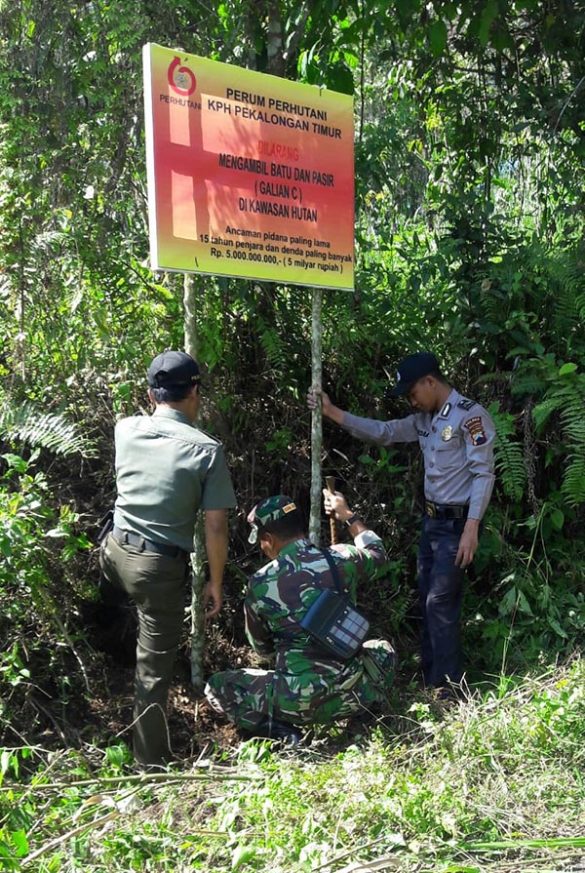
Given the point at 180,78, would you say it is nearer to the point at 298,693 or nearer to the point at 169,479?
the point at 169,479

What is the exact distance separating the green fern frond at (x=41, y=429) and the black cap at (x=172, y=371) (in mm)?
564

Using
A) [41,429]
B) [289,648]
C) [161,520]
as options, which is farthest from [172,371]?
[289,648]

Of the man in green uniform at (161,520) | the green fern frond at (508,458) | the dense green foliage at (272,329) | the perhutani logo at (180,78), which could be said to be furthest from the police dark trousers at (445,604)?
the perhutani logo at (180,78)

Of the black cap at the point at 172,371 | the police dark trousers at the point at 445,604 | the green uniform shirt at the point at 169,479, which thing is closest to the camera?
the green uniform shirt at the point at 169,479

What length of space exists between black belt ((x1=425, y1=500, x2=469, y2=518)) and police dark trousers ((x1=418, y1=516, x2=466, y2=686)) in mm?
23

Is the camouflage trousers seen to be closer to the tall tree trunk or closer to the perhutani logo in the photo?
the tall tree trunk

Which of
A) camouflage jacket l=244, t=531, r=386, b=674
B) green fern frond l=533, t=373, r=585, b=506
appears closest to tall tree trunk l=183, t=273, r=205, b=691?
camouflage jacket l=244, t=531, r=386, b=674

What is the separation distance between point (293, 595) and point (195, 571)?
646 mm

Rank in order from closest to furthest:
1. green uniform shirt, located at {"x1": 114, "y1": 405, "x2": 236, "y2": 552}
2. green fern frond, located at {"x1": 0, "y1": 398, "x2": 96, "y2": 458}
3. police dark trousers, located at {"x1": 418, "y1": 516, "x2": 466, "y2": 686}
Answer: green uniform shirt, located at {"x1": 114, "y1": 405, "x2": 236, "y2": 552}
green fern frond, located at {"x1": 0, "y1": 398, "x2": 96, "y2": 458}
police dark trousers, located at {"x1": 418, "y1": 516, "x2": 466, "y2": 686}

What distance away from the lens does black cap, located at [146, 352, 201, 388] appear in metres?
3.85

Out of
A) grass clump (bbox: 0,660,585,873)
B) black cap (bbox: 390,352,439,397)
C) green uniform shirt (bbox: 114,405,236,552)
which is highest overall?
black cap (bbox: 390,352,439,397)

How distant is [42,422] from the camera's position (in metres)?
4.30

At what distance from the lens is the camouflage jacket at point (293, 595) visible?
13.0 feet

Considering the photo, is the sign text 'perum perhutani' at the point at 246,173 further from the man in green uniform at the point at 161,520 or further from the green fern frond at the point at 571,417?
the green fern frond at the point at 571,417
